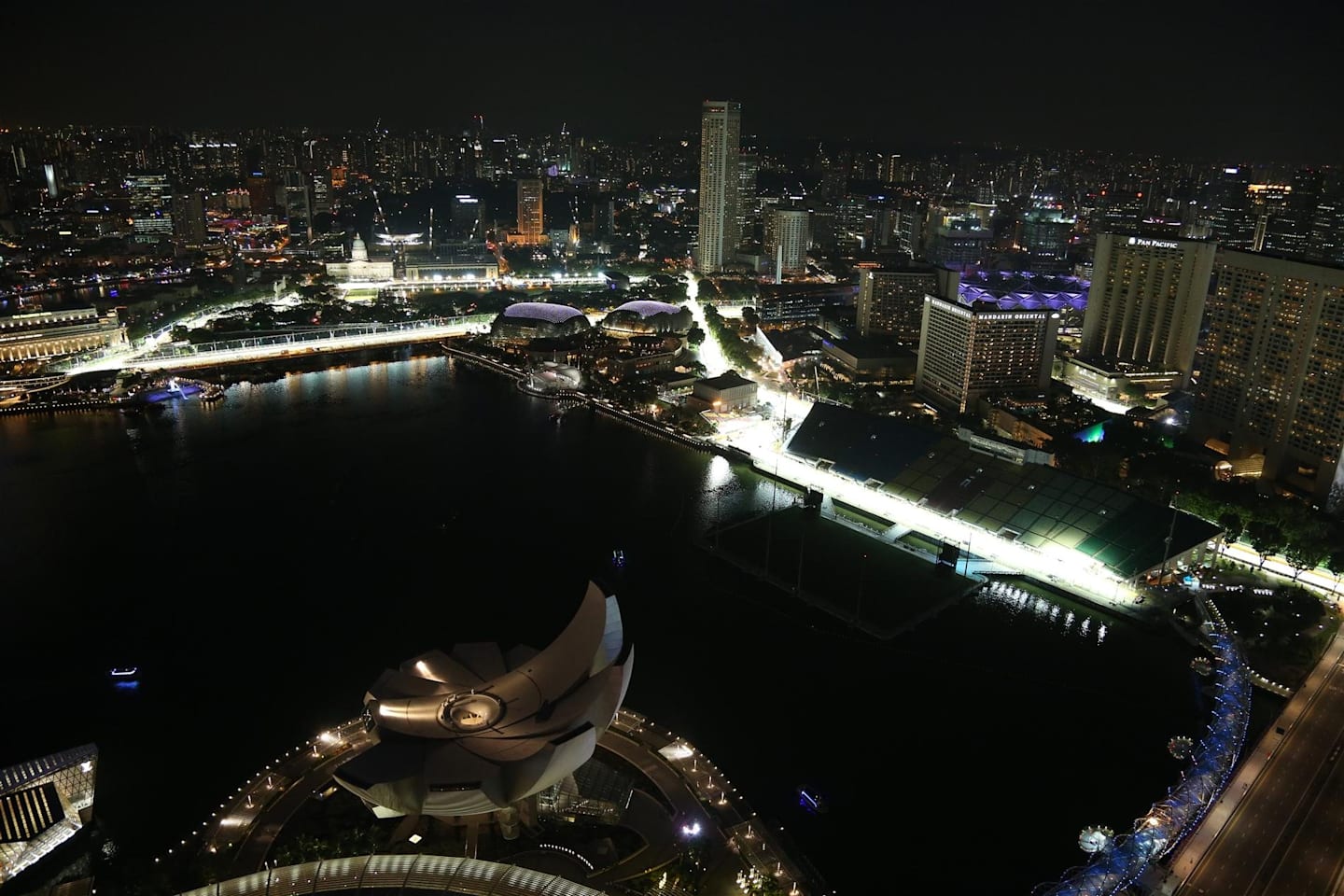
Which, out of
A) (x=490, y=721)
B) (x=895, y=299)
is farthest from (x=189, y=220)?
(x=490, y=721)

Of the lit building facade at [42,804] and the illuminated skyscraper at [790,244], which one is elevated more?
the illuminated skyscraper at [790,244]

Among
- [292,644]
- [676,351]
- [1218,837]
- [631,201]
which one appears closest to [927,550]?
A: [1218,837]

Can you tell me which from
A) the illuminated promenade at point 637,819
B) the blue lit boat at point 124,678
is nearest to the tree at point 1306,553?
the illuminated promenade at point 637,819

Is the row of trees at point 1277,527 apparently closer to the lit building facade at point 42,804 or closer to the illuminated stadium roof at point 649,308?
the lit building facade at point 42,804

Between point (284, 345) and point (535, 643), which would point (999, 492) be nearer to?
point (535, 643)

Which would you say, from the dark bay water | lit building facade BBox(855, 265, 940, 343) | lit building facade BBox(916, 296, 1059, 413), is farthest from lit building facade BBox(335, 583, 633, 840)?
lit building facade BBox(855, 265, 940, 343)

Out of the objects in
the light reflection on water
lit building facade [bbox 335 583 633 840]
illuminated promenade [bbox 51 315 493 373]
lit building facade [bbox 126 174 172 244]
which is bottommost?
illuminated promenade [bbox 51 315 493 373]

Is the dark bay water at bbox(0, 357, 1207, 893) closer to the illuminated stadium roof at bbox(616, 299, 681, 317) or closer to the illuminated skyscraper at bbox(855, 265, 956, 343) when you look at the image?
the illuminated stadium roof at bbox(616, 299, 681, 317)
